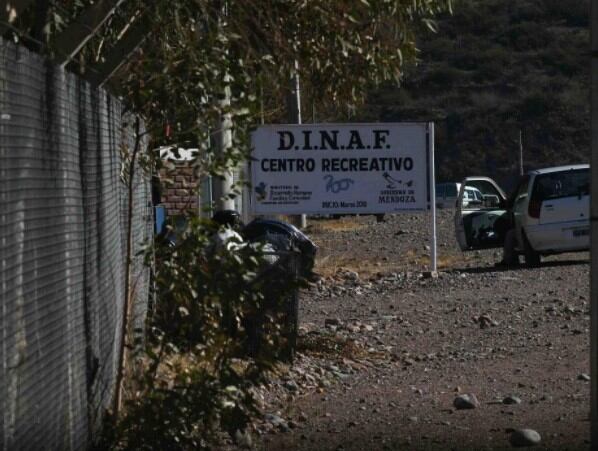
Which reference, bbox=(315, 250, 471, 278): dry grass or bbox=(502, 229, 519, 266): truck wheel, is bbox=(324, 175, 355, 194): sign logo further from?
bbox=(502, 229, 519, 266): truck wheel

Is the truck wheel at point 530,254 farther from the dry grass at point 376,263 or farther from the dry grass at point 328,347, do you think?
the dry grass at point 328,347

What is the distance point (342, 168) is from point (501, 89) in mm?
48542

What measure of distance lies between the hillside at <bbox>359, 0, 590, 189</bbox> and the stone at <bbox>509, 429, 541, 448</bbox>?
174 ft

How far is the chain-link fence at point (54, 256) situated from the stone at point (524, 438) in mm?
2453

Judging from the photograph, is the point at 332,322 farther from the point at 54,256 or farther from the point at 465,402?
the point at 54,256

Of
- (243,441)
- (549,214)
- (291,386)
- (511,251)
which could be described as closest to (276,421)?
(243,441)

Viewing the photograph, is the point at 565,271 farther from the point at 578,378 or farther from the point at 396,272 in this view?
the point at 578,378

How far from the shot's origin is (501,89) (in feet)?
224

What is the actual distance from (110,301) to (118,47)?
1.59m

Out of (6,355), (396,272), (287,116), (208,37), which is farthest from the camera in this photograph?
(287,116)

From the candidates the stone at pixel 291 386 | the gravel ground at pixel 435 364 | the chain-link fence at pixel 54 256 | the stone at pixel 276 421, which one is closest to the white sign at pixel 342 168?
the gravel ground at pixel 435 364

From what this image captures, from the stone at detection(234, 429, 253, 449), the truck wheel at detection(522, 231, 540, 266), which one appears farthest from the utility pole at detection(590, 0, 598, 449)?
the truck wheel at detection(522, 231, 540, 266)

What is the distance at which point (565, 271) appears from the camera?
20.4m

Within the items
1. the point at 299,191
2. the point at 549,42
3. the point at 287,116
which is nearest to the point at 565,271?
the point at 299,191
